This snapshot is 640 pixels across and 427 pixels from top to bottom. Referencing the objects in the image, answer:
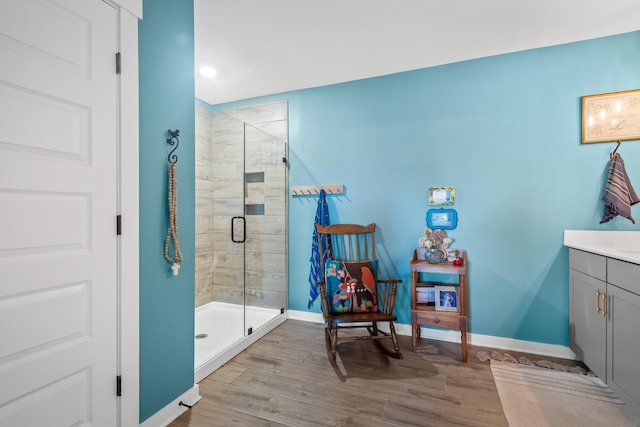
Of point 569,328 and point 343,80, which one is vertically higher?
point 343,80


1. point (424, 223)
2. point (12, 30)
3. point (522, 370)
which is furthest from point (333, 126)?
point (522, 370)

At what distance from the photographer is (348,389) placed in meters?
2.00

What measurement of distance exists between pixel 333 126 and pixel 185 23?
5.58 ft

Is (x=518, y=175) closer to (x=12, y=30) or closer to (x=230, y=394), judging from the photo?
(x=230, y=394)

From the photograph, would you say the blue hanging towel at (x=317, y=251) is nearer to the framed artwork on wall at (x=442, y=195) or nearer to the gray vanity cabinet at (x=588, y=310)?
the framed artwork on wall at (x=442, y=195)

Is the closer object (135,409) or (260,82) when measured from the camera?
(135,409)

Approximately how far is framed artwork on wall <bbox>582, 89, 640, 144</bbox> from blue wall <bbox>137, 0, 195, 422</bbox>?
10.2 feet

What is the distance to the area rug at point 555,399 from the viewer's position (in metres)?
1.70

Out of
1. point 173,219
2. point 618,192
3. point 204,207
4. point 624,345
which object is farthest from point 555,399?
point 204,207

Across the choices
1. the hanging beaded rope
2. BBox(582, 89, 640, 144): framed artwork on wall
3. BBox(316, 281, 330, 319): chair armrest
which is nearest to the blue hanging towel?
BBox(316, 281, 330, 319): chair armrest

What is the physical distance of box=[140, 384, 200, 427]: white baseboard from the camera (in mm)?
1619

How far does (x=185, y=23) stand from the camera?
1.84 metres

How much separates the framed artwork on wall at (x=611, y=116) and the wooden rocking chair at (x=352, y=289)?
1962 millimetres

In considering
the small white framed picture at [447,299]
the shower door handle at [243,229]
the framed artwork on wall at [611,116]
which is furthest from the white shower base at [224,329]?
the framed artwork on wall at [611,116]
